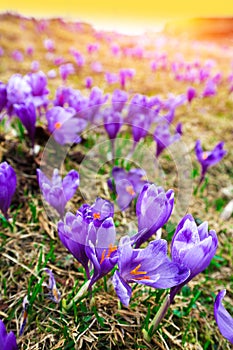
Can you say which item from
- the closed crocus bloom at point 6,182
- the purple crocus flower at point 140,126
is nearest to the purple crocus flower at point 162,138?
the purple crocus flower at point 140,126

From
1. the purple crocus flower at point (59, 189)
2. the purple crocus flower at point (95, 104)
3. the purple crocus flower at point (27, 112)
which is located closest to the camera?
the purple crocus flower at point (59, 189)

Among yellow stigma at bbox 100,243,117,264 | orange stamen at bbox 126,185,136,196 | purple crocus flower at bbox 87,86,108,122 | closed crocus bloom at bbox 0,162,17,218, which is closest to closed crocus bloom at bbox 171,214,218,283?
yellow stigma at bbox 100,243,117,264

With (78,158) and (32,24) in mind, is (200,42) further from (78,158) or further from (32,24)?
(78,158)

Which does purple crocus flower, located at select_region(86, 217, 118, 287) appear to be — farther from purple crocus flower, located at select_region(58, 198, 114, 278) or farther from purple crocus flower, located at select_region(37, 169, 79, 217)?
purple crocus flower, located at select_region(37, 169, 79, 217)

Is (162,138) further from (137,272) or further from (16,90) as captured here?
(137,272)

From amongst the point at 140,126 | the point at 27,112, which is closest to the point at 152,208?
the point at 27,112

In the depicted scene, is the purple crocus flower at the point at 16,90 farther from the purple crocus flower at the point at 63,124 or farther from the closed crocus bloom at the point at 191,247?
the closed crocus bloom at the point at 191,247

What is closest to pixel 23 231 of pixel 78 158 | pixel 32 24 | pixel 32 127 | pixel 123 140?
pixel 32 127
